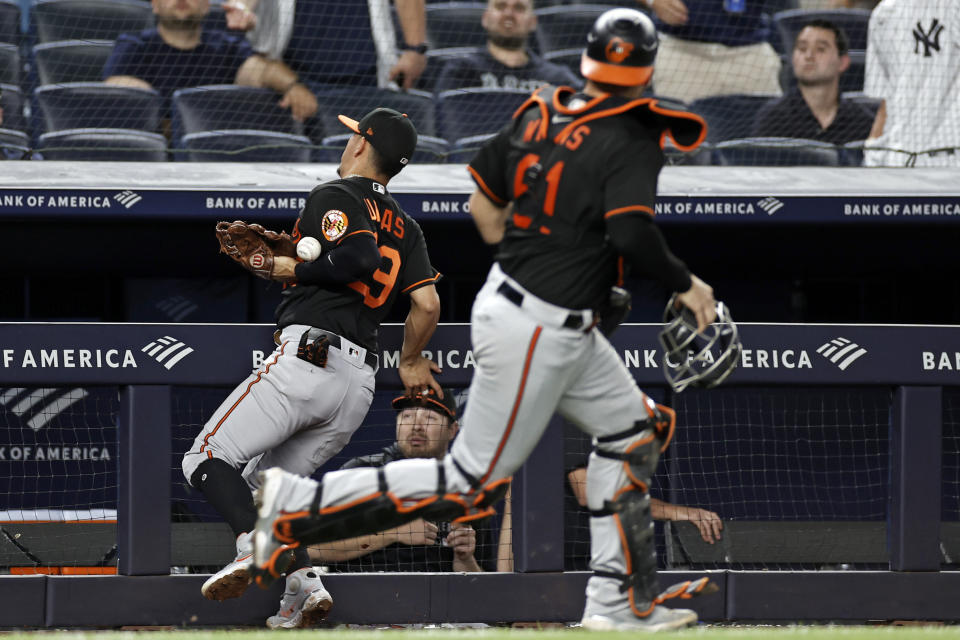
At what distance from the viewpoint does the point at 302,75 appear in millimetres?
7199

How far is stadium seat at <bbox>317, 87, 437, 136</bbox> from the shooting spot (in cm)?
699

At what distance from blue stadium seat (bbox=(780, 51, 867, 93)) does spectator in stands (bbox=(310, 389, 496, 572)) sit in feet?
12.5

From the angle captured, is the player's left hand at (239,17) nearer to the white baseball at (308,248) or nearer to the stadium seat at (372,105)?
the stadium seat at (372,105)

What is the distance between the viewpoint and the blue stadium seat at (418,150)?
663 centimetres

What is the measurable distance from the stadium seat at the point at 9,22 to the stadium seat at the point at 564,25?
3.13 meters

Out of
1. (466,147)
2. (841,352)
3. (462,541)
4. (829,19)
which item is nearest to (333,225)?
(462,541)

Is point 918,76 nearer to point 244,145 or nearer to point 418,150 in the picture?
point 418,150

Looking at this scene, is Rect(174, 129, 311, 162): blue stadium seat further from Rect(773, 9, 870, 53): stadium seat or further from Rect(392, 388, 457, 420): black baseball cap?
Rect(773, 9, 870, 53): stadium seat

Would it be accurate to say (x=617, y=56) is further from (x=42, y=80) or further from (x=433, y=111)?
(x=42, y=80)

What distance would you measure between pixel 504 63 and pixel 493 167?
4.27 meters

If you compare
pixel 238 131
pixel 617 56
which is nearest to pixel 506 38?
pixel 238 131

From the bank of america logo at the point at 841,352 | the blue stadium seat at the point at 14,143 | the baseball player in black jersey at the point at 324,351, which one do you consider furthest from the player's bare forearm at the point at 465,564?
the blue stadium seat at the point at 14,143

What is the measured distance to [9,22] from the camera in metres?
7.27

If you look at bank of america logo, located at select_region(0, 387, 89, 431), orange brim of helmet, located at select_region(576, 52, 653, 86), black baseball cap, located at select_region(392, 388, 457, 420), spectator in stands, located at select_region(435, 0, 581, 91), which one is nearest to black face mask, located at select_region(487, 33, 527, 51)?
spectator in stands, located at select_region(435, 0, 581, 91)
